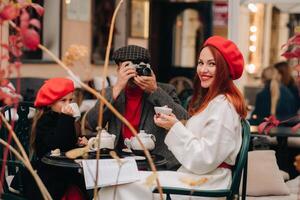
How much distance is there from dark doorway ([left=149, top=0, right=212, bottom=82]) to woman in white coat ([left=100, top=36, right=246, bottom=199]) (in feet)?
35.3

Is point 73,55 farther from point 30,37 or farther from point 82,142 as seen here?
point 82,142

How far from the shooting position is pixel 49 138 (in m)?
3.57

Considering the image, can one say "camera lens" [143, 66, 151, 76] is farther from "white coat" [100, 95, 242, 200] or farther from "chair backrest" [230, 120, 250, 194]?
"chair backrest" [230, 120, 250, 194]

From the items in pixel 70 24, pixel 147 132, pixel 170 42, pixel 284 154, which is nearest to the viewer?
pixel 147 132

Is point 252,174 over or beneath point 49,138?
beneath

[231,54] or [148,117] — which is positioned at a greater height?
[231,54]

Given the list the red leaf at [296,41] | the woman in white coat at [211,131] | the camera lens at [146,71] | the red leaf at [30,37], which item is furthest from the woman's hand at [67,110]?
the red leaf at [30,37]

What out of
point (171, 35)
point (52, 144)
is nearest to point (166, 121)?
point (52, 144)

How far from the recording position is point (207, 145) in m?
2.88

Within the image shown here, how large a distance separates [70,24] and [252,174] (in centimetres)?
674

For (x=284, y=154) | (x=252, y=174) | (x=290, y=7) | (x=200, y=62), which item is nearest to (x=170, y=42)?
(x=290, y=7)

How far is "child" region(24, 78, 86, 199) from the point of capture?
11.7ft

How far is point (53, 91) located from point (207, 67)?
0.87 m

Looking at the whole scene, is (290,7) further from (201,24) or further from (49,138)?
(49,138)
